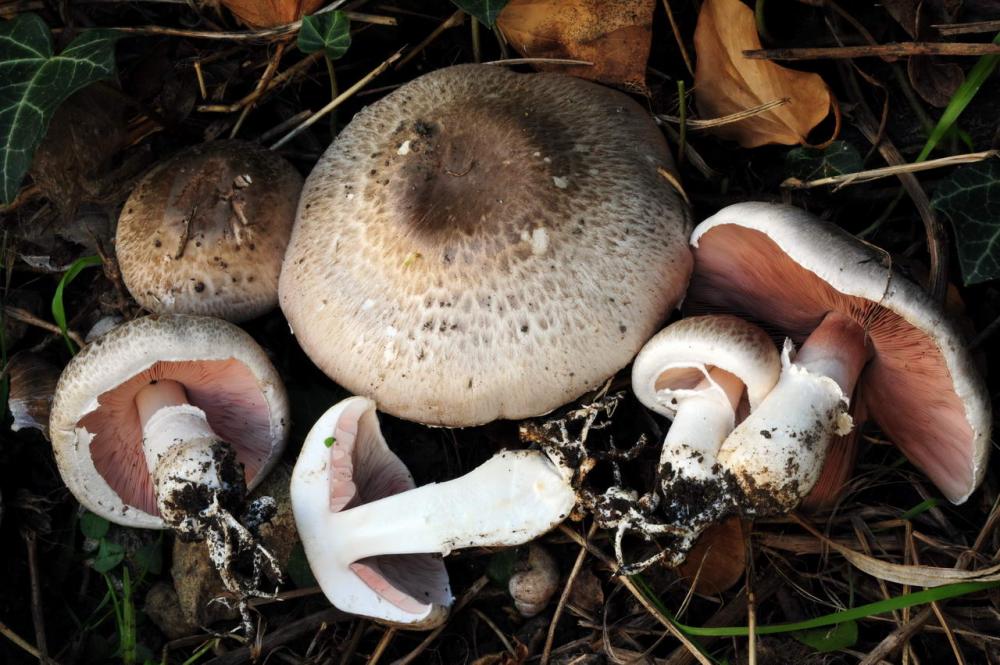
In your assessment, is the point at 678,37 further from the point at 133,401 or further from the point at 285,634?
the point at 285,634

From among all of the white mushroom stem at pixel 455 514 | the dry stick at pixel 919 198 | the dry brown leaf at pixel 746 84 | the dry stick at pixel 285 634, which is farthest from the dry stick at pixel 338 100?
the dry stick at pixel 285 634

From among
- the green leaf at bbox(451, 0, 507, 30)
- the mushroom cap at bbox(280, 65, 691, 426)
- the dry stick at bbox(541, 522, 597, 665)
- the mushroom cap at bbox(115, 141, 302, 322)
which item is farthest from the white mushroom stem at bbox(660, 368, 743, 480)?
the mushroom cap at bbox(115, 141, 302, 322)

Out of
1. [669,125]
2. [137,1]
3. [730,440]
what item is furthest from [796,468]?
[137,1]

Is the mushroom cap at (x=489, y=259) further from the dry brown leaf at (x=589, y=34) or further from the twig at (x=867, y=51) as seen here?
the twig at (x=867, y=51)

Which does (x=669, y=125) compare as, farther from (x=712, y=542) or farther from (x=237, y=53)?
(x=237, y=53)

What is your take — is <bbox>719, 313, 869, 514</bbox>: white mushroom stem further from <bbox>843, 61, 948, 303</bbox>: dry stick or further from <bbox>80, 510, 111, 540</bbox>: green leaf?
<bbox>80, 510, 111, 540</bbox>: green leaf

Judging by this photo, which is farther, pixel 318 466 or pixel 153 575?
pixel 153 575
